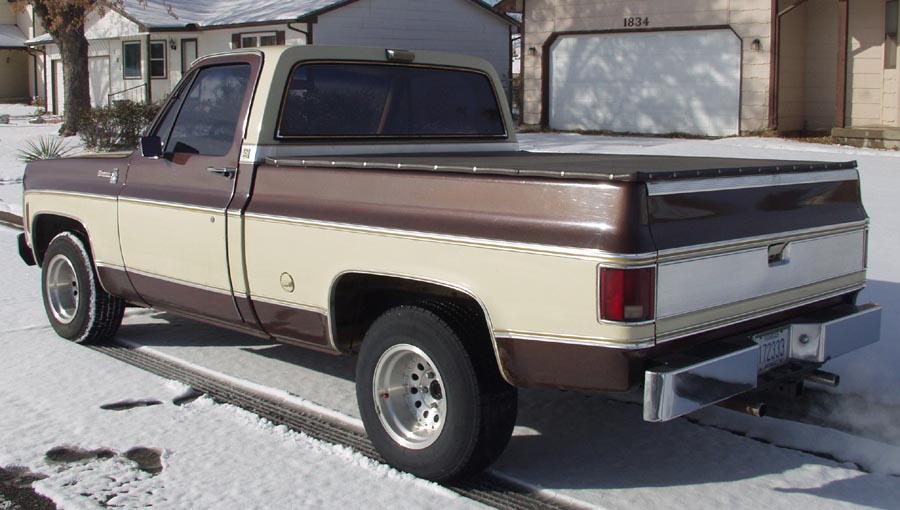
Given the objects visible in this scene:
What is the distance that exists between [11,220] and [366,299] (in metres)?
8.99

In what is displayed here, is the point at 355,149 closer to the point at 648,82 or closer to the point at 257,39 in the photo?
the point at 648,82

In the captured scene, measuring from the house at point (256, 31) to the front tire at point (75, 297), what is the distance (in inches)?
865

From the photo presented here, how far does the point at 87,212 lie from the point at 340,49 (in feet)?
6.66

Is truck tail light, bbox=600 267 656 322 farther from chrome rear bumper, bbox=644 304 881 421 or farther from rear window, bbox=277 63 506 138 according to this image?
rear window, bbox=277 63 506 138

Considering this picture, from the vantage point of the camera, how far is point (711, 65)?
22.3 m

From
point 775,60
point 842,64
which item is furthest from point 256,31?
point 842,64

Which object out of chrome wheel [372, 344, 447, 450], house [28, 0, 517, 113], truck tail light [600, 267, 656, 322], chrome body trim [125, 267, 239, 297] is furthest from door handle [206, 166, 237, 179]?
house [28, 0, 517, 113]

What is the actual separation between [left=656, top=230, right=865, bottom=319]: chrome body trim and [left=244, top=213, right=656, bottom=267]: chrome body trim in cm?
17

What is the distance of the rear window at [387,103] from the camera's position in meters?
5.52

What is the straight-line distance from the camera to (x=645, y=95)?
2347 cm

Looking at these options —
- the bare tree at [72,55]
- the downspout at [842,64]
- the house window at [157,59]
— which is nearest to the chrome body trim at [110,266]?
the downspout at [842,64]

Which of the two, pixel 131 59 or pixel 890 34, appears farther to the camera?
pixel 131 59

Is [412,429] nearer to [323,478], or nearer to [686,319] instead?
[323,478]

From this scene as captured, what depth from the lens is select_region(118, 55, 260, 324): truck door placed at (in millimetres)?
5387
